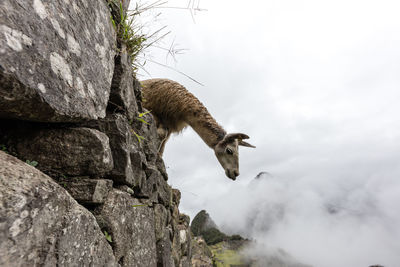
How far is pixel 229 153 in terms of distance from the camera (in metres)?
5.82

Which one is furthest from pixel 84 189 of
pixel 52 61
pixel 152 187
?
pixel 152 187

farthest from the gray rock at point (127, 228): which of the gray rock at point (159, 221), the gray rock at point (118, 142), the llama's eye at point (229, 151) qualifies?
the llama's eye at point (229, 151)

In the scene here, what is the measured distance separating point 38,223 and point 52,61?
80 cm

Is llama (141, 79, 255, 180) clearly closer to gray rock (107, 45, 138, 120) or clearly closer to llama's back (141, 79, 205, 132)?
llama's back (141, 79, 205, 132)

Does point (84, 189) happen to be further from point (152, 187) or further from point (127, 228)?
point (152, 187)

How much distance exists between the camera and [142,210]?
225 centimetres

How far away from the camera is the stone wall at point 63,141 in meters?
0.87

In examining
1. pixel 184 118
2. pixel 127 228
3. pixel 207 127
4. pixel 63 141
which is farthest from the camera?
pixel 207 127

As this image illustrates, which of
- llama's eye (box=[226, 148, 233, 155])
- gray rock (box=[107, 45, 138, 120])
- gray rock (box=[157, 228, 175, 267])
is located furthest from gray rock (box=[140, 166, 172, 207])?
llama's eye (box=[226, 148, 233, 155])

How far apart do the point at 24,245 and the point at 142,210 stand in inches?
57.6

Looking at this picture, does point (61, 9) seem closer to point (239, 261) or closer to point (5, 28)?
point (5, 28)

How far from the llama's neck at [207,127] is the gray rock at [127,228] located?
10.2 feet

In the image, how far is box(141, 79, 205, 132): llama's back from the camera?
474 cm

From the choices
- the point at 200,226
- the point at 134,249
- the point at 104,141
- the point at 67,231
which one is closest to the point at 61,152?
the point at 104,141
